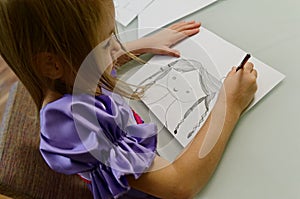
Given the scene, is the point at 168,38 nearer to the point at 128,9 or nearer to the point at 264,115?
the point at 128,9

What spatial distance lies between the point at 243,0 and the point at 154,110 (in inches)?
13.7

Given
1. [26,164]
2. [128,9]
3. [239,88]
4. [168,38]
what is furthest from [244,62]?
[26,164]

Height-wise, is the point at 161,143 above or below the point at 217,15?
below

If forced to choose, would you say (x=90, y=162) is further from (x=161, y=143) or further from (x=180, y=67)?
(x=180, y=67)

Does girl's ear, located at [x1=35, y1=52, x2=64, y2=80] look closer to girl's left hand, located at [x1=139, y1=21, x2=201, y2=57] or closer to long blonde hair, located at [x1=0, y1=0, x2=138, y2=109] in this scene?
long blonde hair, located at [x1=0, y1=0, x2=138, y2=109]

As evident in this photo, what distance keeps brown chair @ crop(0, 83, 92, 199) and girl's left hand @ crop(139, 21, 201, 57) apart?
0.27 m

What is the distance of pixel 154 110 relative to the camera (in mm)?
759

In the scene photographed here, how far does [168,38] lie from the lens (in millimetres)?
865

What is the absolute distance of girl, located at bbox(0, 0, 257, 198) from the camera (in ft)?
1.85

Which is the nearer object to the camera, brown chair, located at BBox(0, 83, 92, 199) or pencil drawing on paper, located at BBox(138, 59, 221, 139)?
brown chair, located at BBox(0, 83, 92, 199)

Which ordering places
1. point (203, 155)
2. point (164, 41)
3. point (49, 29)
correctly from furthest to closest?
point (164, 41), point (203, 155), point (49, 29)

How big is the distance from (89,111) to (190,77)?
0.25 metres

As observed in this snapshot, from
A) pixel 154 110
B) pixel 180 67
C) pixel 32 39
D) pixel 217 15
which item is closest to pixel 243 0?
pixel 217 15

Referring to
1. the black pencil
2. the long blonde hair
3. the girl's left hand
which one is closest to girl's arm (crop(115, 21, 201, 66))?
the girl's left hand
